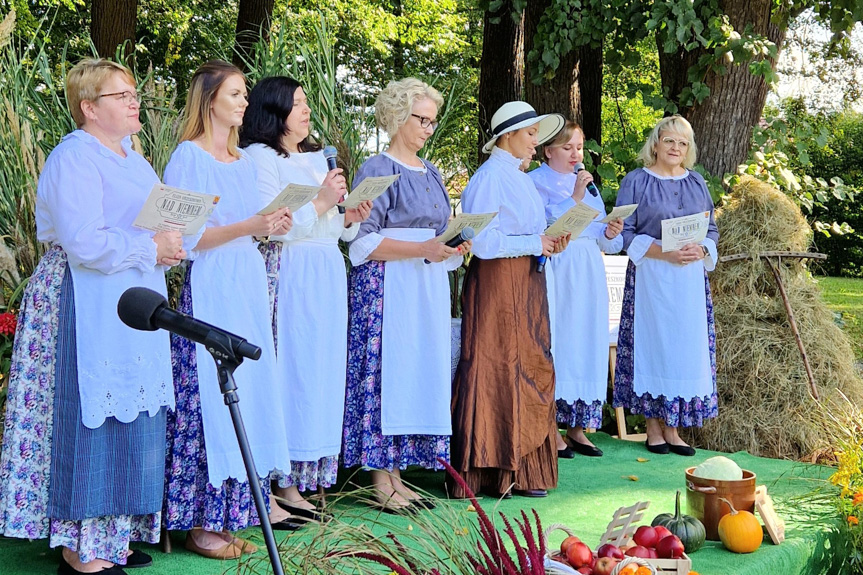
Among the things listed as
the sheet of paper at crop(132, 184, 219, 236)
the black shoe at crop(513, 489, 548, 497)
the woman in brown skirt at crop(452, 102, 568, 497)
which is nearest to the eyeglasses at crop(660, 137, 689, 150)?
the woman in brown skirt at crop(452, 102, 568, 497)

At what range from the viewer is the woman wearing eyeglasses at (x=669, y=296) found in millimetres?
5715

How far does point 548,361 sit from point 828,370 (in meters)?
2.47

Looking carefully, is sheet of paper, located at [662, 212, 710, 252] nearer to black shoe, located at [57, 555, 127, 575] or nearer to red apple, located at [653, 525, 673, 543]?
red apple, located at [653, 525, 673, 543]

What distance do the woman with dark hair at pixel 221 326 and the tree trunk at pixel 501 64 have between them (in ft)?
14.0

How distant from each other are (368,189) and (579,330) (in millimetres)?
→ 2127

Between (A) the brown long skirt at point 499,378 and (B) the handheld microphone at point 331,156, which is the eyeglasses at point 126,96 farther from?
(A) the brown long skirt at point 499,378

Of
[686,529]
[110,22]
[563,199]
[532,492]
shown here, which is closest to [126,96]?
[686,529]

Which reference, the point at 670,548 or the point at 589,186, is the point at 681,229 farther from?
the point at 670,548

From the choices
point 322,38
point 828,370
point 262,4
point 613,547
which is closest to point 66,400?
point 613,547

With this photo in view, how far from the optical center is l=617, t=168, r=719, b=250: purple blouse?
18.7 ft

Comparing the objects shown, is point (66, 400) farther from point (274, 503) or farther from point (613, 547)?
point (613, 547)

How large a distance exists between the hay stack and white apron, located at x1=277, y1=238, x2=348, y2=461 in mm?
3132

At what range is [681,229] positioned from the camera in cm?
539

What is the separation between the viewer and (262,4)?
435 inches
